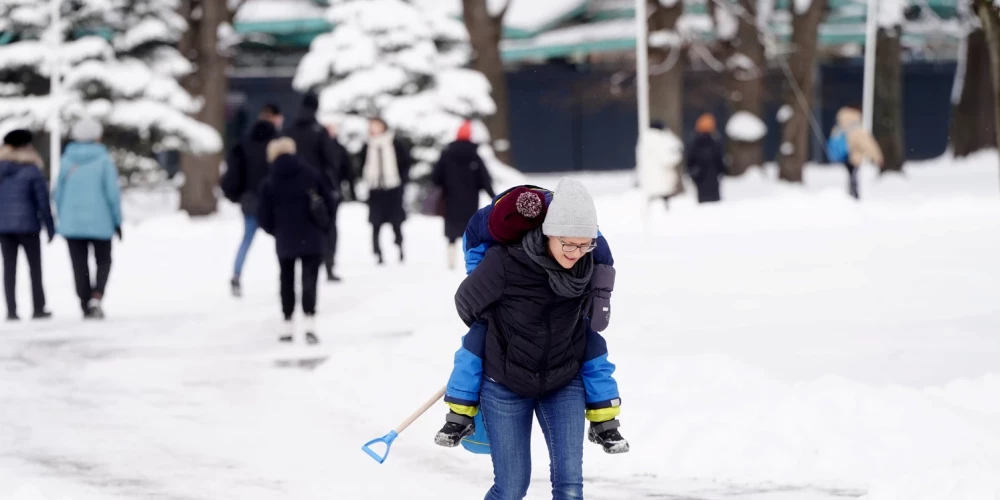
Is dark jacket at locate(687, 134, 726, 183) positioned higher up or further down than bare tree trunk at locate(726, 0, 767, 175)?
further down

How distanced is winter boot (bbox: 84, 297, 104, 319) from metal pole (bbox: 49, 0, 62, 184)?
925 centimetres

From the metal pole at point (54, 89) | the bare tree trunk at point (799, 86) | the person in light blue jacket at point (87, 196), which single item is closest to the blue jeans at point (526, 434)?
the person in light blue jacket at point (87, 196)

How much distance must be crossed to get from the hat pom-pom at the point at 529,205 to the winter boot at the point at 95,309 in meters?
9.37

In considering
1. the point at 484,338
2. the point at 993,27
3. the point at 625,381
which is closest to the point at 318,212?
the point at 625,381

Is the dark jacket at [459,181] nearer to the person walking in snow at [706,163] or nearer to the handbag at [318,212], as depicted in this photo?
the handbag at [318,212]

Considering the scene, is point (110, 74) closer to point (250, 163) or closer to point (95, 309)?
point (250, 163)

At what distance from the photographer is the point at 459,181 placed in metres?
16.3

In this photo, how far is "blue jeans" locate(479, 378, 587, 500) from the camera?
5309 millimetres

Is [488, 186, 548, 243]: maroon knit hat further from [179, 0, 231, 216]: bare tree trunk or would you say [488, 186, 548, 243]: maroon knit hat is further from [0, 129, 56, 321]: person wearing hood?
[179, 0, 231, 216]: bare tree trunk

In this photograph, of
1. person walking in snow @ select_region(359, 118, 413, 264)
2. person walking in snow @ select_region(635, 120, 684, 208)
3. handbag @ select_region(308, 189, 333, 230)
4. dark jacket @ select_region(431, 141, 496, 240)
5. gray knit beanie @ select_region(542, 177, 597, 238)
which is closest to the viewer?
gray knit beanie @ select_region(542, 177, 597, 238)

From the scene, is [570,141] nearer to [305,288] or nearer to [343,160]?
[343,160]

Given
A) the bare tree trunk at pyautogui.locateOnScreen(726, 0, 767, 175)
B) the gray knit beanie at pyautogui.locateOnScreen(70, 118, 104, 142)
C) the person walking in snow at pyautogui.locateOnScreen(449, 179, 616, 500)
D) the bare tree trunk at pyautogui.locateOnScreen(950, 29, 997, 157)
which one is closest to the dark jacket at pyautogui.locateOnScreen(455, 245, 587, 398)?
the person walking in snow at pyautogui.locateOnScreen(449, 179, 616, 500)

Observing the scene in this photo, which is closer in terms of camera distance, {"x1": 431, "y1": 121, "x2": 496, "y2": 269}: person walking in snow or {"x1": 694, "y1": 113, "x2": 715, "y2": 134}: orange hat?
{"x1": 431, "y1": 121, "x2": 496, "y2": 269}: person walking in snow

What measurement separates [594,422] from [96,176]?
29.5 feet
